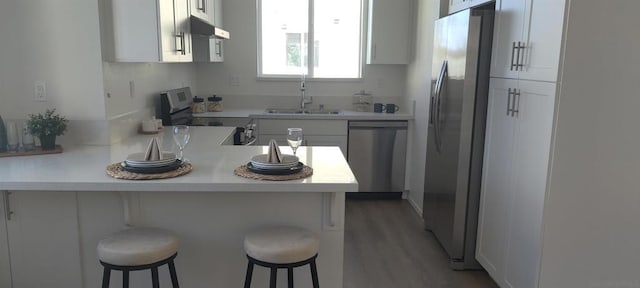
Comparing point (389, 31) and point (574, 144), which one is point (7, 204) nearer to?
point (574, 144)

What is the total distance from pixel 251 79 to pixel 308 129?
3.32ft

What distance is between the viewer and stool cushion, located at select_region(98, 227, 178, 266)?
5.90 feet

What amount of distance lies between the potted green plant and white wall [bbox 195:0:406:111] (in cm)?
254

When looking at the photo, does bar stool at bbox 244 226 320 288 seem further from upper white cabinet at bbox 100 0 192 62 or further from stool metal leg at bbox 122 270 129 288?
upper white cabinet at bbox 100 0 192 62

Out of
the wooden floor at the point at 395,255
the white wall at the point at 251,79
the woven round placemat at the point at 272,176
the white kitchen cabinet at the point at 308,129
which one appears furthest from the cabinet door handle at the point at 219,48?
the woven round placemat at the point at 272,176

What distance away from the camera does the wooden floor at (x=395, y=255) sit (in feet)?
9.55

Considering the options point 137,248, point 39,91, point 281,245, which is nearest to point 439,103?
point 281,245

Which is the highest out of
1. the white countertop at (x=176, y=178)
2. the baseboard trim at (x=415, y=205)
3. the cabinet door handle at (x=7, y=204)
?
the white countertop at (x=176, y=178)

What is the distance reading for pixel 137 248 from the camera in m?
1.82

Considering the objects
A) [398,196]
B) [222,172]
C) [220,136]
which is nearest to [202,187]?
[222,172]

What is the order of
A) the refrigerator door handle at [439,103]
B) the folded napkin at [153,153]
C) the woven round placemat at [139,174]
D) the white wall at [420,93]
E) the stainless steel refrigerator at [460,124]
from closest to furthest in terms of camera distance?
the woven round placemat at [139,174], the folded napkin at [153,153], the stainless steel refrigerator at [460,124], the refrigerator door handle at [439,103], the white wall at [420,93]

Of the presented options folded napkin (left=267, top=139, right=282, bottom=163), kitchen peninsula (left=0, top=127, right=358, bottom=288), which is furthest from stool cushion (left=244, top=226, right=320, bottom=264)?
folded napkin (left=267, top=139, right=282, bottom=163)

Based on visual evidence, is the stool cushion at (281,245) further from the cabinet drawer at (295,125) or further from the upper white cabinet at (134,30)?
the cabinet drawer at (295,125)

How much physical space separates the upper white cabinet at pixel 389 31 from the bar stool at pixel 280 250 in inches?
120
